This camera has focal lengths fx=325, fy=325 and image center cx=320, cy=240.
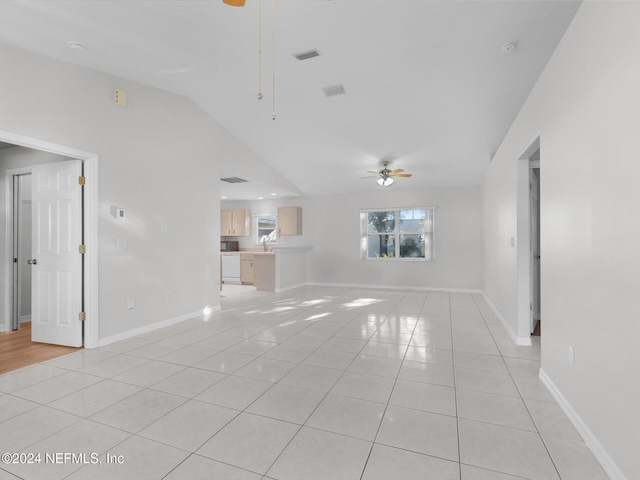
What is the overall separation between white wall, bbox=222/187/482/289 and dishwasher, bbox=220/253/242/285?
1.42 m

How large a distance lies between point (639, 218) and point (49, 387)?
407 cm

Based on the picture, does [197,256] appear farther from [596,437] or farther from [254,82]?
[596,437]

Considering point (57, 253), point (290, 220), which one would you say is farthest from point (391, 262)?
point (57, 253)

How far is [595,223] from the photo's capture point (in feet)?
6.00

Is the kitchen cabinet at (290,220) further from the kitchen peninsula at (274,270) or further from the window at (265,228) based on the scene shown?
the kitchen peninsula at (274,270)

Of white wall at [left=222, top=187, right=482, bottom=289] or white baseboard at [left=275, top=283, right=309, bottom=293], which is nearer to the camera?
white wall at [left=222, top=187, right=482, bottom=289]

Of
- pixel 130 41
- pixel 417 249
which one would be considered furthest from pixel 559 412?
pixel 417 249

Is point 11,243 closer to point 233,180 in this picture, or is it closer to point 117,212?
point 117,212

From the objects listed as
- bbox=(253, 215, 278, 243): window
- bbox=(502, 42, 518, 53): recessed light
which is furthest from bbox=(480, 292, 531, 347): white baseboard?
bbox=(253, 215, 278, 243): window

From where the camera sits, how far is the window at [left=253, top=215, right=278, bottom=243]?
9.53 meters

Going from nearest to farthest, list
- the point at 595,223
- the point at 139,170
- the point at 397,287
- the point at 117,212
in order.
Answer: the point at 595,223 → the point at 117,212 → the point at 139,170 → the point at 397,287

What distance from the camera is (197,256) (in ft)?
16.7

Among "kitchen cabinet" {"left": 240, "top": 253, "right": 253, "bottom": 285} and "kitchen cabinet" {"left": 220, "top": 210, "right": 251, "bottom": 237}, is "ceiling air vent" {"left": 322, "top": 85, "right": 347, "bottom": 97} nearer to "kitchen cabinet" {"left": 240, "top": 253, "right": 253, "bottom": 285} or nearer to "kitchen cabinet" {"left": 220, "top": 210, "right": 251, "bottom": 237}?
"kitchen cabinet" {"left": 240, "top": 253, "right": 253, "bottom": 285}

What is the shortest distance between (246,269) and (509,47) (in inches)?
293
